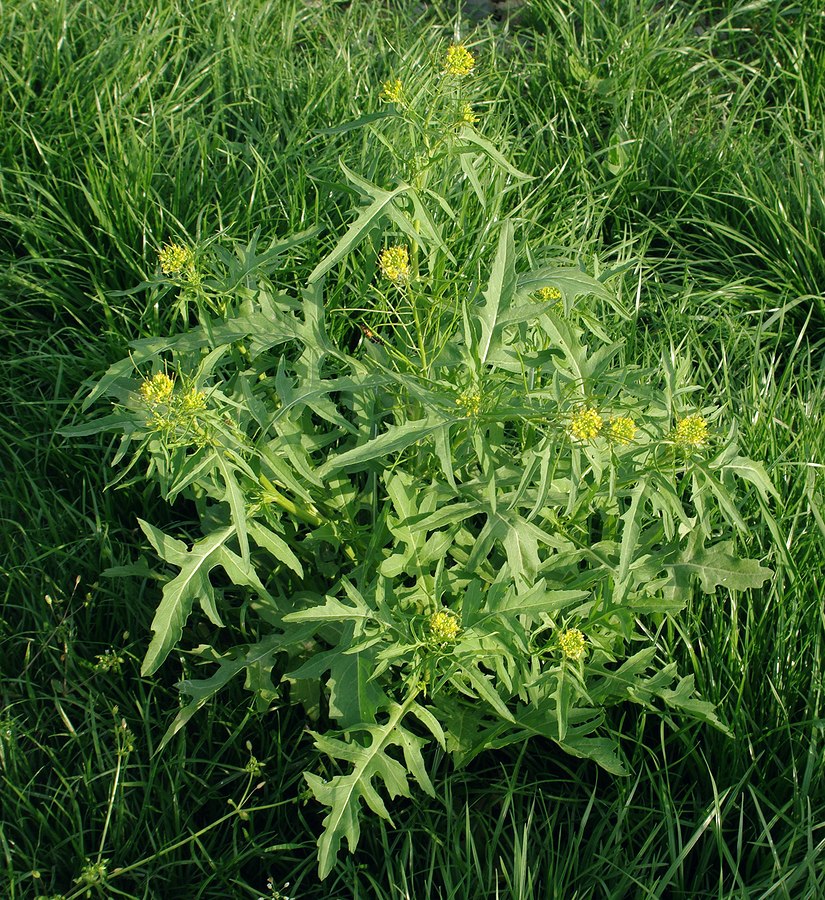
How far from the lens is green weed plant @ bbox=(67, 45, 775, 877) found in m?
2.08

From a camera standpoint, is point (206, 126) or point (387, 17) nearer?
point (206, 126)

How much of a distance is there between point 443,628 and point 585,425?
0.53 m

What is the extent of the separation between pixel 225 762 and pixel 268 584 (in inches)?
19.2

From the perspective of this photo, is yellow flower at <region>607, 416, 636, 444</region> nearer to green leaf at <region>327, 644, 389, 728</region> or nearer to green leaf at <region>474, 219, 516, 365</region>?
green leaf at <region>474, 219, 516, 365</region>

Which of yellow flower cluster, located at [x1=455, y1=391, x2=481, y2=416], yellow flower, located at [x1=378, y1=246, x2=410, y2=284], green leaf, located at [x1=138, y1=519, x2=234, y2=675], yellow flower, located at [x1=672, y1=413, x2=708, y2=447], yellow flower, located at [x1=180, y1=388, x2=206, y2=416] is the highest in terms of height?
yellow flower, located at [x1=378, y1=246, x2=410, y2=284]

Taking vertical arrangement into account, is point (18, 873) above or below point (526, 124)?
below

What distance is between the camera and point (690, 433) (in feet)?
6.63

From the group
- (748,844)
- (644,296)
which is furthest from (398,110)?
(748,844)

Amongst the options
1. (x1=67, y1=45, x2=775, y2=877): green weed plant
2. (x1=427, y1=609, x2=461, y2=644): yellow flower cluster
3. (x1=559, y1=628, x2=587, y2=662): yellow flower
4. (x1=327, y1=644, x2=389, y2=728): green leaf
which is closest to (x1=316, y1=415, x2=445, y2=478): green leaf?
(x1=67, y1=45, x2=775, y2=877): green weed plant

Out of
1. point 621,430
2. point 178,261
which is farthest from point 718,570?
point 178,261

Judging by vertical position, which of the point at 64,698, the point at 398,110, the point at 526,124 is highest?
the point at 398,110

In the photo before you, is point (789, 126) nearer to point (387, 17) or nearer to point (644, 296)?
point (644, 296)

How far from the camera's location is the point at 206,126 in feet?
13.2

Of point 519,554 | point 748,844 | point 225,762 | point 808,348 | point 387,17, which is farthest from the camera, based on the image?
point 387,17
